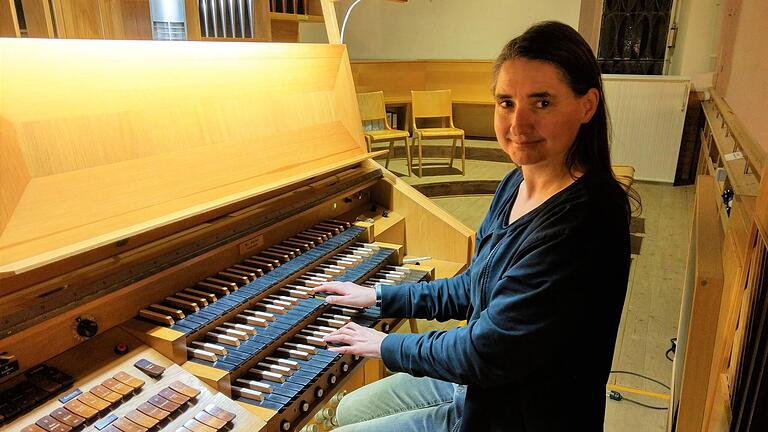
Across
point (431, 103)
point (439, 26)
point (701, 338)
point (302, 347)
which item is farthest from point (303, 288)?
point (439, 26)

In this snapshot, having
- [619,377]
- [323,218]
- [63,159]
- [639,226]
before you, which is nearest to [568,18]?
[639,226]

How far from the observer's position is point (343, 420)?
62.3 inches

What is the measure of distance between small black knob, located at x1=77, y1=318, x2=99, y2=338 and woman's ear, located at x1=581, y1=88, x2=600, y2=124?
1.27 meters

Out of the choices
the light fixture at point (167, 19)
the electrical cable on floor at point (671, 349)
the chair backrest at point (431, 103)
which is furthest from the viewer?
the chair backrest at point (431, 103)

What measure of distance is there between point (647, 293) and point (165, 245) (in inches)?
134

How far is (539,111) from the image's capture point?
1156mm

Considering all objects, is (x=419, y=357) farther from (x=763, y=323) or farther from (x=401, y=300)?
(x=763, y=323)

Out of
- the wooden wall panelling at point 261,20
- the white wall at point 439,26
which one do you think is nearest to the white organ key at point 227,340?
the wooden wall panelling at point 261,20

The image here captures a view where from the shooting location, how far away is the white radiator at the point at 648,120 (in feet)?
21.0

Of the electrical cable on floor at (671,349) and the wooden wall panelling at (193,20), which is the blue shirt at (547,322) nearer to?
the wooden wall panelling at (193,20)

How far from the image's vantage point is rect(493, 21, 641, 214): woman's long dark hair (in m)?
1.13

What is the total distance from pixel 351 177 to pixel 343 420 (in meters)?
1.14

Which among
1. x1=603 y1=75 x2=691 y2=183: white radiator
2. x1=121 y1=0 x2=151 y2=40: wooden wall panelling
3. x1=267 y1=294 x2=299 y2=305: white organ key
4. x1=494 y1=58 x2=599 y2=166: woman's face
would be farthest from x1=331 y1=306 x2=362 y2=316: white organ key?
x1=603 y1=75 x2=691 y2=183: white radiator

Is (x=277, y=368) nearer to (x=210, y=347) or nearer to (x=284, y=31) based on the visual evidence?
(x=210, y=347)
